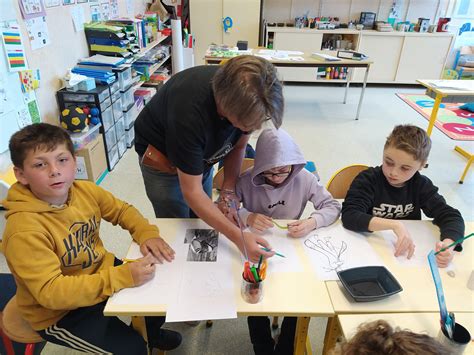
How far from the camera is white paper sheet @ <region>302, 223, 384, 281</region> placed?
114cm

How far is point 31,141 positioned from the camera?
3.38 feet

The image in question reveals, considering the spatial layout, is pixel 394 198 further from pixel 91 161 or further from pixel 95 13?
pixel 95 13

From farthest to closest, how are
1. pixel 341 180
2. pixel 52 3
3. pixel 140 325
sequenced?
pixel 52 3
pixel 341 180
pixel 140 325

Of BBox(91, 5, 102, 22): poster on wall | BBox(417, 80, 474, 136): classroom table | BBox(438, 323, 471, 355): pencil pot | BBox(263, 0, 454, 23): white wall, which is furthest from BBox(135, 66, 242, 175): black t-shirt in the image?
BBox(263, 0, 454, 23): white wall

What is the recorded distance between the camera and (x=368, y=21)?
5.66 meters

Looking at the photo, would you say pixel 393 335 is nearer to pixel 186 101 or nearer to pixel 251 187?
pixel 186 101

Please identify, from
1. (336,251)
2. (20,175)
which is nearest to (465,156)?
(336,251)

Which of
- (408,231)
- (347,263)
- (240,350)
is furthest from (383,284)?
(240,350)

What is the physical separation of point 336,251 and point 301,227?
0.48 feet

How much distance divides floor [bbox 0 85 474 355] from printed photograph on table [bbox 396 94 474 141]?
1.03 feet

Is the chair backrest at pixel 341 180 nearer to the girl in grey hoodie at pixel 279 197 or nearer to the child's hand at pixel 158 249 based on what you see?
the girl in grey hoodie at pixel 279 197

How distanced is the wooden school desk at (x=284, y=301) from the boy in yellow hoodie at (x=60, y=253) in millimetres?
95

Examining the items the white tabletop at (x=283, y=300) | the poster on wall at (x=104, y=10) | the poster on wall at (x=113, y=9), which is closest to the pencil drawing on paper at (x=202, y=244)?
the white tabletop at (x=283, y=300)

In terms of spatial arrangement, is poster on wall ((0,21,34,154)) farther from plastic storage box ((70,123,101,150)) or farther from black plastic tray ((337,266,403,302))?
black plastic tray ((337,266,403,302))
